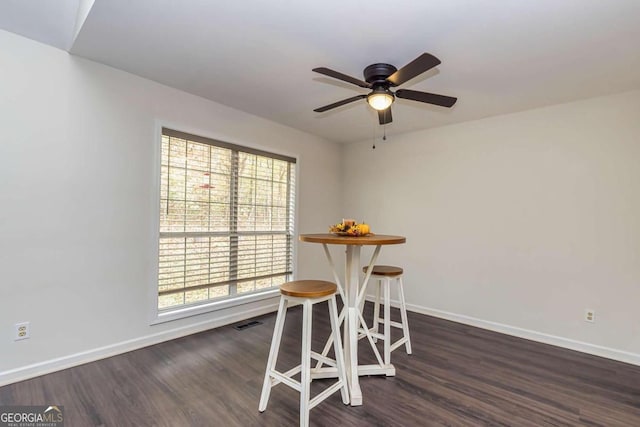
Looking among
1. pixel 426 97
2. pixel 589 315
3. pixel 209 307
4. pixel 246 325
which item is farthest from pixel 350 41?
pixel 589 315

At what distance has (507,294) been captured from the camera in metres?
3.41

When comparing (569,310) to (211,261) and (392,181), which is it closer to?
(392,181)

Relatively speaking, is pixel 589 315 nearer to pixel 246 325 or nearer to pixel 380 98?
pixel 380 98

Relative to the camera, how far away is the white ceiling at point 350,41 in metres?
1.81

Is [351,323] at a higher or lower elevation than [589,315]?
higher

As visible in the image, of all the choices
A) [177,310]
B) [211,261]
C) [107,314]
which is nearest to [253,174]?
[211,261]

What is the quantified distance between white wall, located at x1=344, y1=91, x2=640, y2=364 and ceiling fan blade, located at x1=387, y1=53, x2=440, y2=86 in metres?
1.50

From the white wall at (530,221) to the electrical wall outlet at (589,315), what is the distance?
0.04m

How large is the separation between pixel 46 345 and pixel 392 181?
13.2ft

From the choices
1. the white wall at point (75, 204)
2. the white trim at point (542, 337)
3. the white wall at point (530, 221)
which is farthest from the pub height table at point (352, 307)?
the white wall at point (530, 221)

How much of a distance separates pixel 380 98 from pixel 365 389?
2.11 meters

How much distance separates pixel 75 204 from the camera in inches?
96.3

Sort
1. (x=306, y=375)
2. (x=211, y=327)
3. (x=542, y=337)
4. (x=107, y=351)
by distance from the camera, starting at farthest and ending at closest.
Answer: (x=211, y=327) < (x=542, y=337) < (x=107, y=351) < (x=306, y=375)

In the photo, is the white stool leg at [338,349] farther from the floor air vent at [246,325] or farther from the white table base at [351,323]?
the floor air vent at [246,325]
